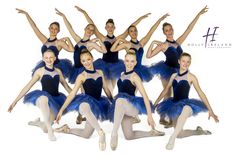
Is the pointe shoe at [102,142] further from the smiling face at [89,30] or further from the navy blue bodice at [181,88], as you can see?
the smiling face at [89,30]

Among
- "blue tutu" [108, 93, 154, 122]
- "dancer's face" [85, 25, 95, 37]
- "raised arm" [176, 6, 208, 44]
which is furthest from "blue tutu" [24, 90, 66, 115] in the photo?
"raised arm" [176, 6, 208, 44]

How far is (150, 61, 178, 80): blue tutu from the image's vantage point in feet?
19.9

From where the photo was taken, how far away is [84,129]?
5496mm

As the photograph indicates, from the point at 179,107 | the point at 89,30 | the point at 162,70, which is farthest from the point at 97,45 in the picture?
the point at 179,107

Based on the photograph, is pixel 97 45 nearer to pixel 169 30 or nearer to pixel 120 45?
pixel 120 45

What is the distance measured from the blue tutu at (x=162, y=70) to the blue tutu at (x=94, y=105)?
3.08 feet

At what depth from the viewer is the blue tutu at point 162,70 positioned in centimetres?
607

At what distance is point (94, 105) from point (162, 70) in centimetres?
114

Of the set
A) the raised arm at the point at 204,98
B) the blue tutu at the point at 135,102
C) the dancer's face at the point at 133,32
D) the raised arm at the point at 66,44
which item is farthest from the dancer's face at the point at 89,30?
the raised arm at the point at 204,98

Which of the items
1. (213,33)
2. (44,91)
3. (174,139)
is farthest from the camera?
(213,33)

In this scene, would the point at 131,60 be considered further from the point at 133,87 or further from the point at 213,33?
the point at 213,33

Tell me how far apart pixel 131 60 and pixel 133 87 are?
10.6 inches

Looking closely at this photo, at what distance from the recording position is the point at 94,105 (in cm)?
530

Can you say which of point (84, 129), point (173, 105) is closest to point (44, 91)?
point (84, 129)
